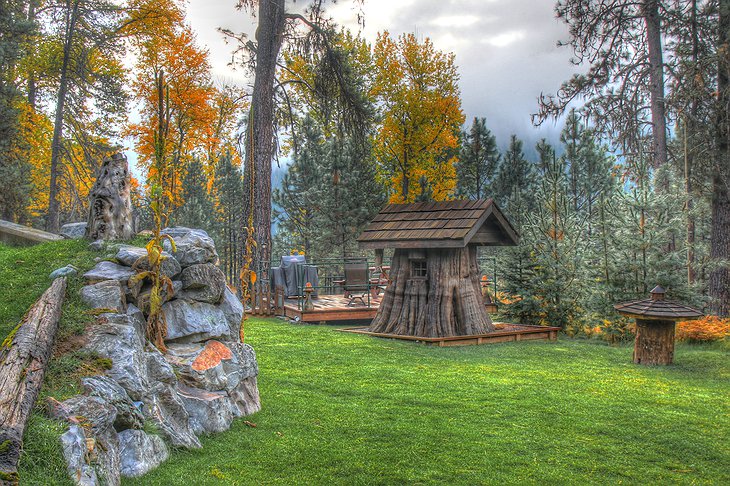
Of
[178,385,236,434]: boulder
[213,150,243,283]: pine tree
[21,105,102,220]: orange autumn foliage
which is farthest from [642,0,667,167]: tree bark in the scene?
[213,150,243,283]: pine tree

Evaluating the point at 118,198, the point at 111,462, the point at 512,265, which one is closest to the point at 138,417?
the point at 111,462

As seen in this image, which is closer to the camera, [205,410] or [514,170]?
[205,410]

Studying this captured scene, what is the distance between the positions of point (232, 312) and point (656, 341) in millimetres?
7164

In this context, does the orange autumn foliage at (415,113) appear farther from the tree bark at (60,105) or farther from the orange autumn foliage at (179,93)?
the tree bark at (60,105)

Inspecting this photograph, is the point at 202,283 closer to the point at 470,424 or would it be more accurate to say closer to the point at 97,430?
the point at 97,430

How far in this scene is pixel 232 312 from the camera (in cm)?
730

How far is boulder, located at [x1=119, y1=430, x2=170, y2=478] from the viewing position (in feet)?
14.6

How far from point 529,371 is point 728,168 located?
27.5 ft

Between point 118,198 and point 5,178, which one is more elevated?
point 5,178

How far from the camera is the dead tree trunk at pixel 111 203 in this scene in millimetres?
7660

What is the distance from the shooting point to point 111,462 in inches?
165

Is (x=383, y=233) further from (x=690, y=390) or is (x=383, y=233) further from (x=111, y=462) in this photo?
(x=111, y=462)

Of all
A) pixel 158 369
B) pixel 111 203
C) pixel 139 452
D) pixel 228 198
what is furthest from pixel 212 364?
pixel 228 198

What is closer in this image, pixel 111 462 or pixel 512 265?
pixel 111 462
